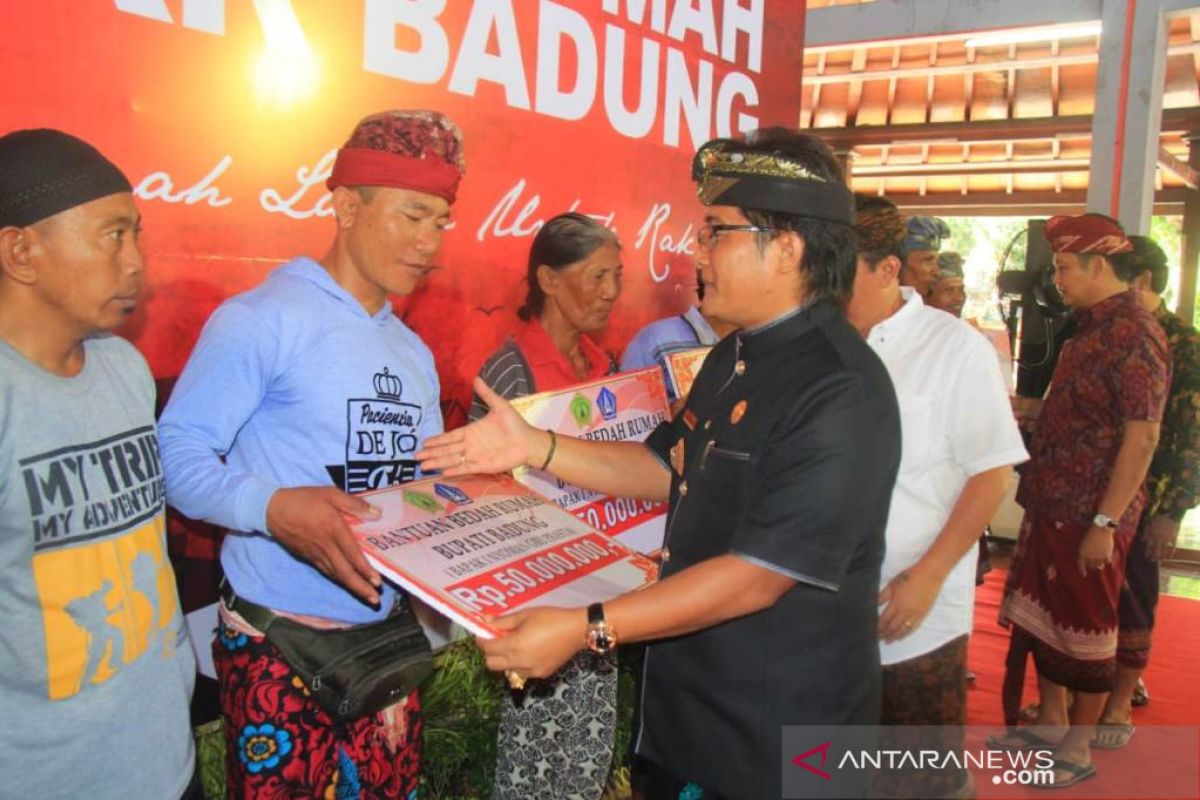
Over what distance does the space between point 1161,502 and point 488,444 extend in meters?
3.56

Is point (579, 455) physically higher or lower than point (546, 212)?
lower

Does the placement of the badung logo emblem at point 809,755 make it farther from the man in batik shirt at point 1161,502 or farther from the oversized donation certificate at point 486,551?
the man in batik shirt at point 1161,502

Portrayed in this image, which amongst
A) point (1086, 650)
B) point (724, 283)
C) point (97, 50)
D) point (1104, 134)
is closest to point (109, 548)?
point (724, 283)

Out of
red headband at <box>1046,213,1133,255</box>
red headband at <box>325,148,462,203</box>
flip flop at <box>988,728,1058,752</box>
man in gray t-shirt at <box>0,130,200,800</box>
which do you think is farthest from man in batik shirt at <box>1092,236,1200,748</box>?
man in gray t-shirt at <box>0,130,200,800</box>

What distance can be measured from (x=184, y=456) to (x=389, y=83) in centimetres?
180

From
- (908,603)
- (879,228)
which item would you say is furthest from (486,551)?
(879,228)

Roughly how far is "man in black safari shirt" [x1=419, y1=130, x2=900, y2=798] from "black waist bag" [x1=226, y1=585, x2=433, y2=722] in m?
0.50

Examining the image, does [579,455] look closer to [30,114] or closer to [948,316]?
[948,316]

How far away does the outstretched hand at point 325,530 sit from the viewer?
1.75 meters

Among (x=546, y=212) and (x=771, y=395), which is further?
(x=546, y=212)

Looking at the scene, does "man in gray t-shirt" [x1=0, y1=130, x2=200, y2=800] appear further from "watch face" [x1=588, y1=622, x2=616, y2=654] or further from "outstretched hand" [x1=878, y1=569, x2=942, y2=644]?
"outstretched hand" [x1=878, y1=569, x2=942, y2=644]

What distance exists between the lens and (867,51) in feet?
34.7

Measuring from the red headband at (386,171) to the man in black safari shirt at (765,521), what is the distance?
2.04 ft

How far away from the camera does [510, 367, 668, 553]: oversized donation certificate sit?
113 inches
